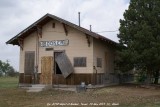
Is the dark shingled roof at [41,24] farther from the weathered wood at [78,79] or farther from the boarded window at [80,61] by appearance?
the weathered wood at [78,79]

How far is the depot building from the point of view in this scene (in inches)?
1048

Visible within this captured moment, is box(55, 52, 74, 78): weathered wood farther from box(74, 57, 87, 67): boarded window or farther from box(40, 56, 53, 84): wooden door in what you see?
box(40, 56, 53, 84): wooden door

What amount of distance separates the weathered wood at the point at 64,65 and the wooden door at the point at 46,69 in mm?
881

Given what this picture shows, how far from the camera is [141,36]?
86.1 feet

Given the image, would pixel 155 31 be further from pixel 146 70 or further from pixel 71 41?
pixel 71 41

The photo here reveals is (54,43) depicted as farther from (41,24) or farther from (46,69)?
(46,69)

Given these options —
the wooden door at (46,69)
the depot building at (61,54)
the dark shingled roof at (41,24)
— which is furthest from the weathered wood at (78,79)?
the dark shingled roof at (41,24)

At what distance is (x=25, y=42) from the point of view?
29375 mm

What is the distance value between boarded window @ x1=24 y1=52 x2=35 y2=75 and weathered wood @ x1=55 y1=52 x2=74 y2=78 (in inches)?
103

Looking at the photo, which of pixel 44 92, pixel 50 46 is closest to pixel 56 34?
pixel 50 46

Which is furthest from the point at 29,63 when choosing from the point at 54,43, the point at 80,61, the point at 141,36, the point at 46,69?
the point at 141,36

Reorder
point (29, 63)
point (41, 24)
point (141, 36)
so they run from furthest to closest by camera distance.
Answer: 1. point (29, 63)
2. point (41, 24)
3. point (141, 36)

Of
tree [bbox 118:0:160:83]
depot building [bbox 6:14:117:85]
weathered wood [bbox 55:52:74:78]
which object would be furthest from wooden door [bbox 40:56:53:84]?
tree [bbox 118:0:160:83]

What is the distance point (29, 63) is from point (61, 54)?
3.26 metres
